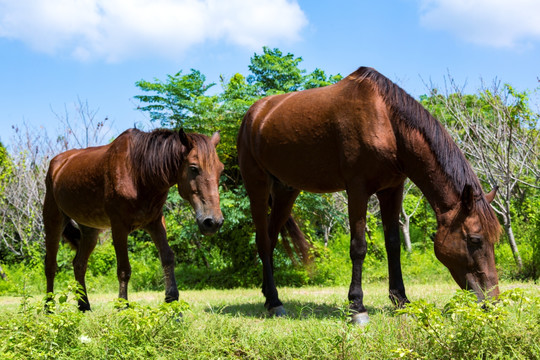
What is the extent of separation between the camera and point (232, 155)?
36.9ft

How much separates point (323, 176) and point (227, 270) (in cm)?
673

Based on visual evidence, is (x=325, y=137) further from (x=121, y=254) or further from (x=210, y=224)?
(x=121, y=254)

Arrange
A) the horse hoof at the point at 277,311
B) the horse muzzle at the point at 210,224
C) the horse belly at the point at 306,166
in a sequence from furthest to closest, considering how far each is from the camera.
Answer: the horse hoof at the point at 277,311
the horse belly at the point at 306,166
the horse muzzle at the point at 210,224

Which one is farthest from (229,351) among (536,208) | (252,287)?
(536,208)

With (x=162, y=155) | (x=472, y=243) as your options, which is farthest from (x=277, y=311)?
(x=472, y=243)

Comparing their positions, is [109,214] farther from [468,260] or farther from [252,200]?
[468,260]

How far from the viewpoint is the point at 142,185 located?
5.12m

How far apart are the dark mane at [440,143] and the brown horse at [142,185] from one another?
1874mm

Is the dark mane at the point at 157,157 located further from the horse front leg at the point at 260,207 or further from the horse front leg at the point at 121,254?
the horse front leg at the point at 260,207

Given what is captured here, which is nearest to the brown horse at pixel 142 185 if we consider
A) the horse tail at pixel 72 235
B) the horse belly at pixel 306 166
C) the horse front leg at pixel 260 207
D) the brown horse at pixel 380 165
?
the horse tail at pixel 72 235

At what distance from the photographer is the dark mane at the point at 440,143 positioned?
4.30m

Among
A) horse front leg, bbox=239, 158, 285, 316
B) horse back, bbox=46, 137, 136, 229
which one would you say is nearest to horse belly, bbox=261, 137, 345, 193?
horse front leg, bbox=239, 158, 285, 316

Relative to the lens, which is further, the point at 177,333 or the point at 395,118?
the point at 395,118

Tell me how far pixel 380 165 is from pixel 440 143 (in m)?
0.60
